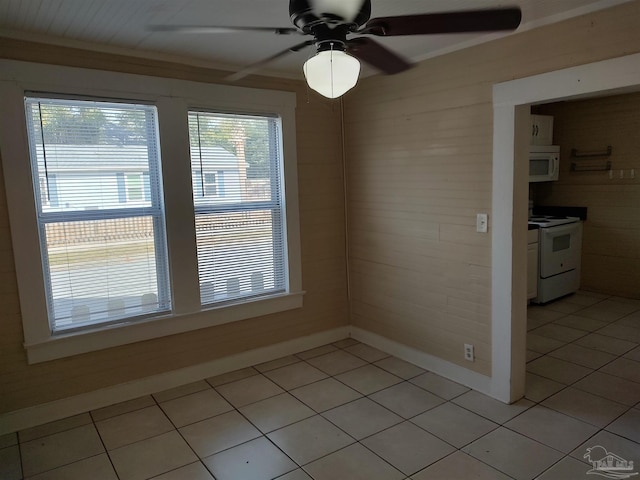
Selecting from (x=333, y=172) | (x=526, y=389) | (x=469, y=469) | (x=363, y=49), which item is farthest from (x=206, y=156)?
(x=526, y=389)

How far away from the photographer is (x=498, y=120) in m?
2.91

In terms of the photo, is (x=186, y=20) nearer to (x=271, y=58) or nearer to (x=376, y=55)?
(x=271, y=58)

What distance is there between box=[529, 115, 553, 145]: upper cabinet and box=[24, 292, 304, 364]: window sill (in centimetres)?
338

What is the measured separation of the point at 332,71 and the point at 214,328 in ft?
8.34

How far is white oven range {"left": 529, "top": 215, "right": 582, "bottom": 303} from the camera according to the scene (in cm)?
503

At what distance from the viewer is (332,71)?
5.49ft

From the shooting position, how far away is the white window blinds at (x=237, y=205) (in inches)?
137

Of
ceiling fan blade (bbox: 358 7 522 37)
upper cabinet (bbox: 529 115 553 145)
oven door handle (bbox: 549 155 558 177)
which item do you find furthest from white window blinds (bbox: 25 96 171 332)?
oven door handle (bbox: 549 155 558 177)

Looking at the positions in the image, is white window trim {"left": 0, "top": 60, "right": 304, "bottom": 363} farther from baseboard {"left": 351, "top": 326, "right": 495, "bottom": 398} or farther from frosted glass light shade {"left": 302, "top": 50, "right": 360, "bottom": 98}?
frosted glass light shade {"left": 302, "top": 50, "right": 360, "bottom": 98}

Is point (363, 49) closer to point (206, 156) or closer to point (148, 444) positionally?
point (206, 156)

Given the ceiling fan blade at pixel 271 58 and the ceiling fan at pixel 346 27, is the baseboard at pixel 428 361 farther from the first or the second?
the ceiling fan blade at pixel 271 58

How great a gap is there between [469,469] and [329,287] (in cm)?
216

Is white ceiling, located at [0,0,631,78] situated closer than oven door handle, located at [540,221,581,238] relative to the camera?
Yes

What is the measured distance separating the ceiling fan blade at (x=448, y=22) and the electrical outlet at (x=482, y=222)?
155 centimetres
